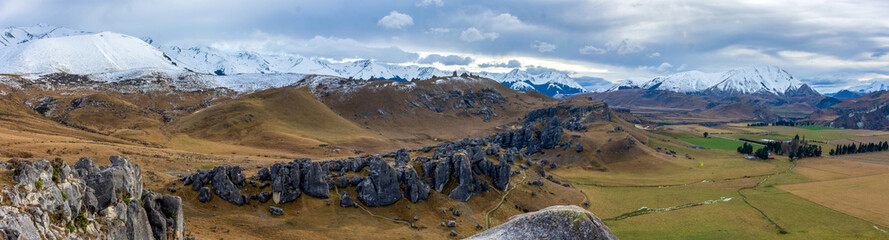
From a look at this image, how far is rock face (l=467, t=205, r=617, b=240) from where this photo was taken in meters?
29.9

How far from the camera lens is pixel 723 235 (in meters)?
67.6

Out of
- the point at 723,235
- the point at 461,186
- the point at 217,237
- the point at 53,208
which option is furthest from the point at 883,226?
the point at 53,208

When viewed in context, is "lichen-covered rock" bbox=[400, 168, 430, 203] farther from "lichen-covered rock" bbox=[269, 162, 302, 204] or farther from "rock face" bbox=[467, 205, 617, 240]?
"rock face" bbox=[467, 205, 617, 240]

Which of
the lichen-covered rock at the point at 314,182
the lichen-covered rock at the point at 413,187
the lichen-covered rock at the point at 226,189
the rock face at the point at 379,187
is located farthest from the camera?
the lichen-covered rock at the point at 413,187

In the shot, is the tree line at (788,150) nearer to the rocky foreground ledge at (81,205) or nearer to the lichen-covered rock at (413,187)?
the lichen-covered rock at (413,187)

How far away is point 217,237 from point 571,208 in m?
41.9

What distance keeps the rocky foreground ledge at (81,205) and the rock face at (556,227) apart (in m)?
27.9

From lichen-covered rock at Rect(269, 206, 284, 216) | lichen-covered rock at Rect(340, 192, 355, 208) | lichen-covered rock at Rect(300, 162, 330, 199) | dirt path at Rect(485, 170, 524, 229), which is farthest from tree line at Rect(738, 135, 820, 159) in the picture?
lichen-covered rock at Rect(269, 206, 284, 216)

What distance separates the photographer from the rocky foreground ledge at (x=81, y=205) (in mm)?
23984

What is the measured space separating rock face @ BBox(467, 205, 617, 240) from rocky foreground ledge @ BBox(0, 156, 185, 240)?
27.9 m

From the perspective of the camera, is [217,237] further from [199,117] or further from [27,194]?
[199,117]

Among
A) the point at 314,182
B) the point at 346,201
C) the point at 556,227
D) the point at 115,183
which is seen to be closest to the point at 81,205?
the point at 115,183

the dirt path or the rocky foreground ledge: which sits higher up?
the rocky foreground ledge

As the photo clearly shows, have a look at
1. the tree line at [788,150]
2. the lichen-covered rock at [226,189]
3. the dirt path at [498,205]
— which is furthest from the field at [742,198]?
the lichen-covered rock at [226,189]
